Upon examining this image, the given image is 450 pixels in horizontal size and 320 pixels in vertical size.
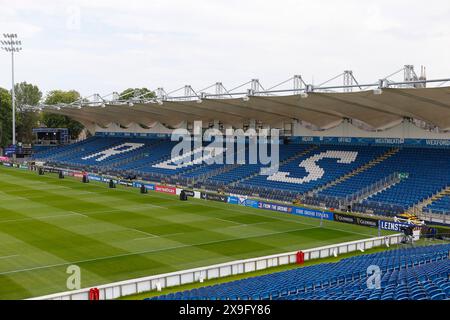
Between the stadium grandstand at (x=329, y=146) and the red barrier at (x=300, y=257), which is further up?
the stadium grandstand at (x=329, y=146)

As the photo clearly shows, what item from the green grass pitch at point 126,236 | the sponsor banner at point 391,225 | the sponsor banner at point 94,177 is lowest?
the green grass pitch at point 126,236

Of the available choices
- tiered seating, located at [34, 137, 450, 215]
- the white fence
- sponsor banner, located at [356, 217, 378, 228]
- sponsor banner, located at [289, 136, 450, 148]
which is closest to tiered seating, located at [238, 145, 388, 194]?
tiered seating, located at [34, 137, 450, 215]

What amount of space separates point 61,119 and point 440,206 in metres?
91.8

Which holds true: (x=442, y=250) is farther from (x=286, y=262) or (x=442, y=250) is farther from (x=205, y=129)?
(x=205, y=129)

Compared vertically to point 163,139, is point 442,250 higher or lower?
lower

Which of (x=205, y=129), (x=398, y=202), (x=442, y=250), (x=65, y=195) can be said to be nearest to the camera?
(x=442, y=250)

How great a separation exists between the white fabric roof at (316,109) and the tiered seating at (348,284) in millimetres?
18421

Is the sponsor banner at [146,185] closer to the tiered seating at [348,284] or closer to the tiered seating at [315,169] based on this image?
the tiered seating at [315,169]

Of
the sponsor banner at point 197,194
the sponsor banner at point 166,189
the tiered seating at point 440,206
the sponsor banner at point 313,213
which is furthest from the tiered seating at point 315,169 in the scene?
the tiered seating at point 440,206

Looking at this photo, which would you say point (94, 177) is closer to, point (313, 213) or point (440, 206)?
point (313, 213)

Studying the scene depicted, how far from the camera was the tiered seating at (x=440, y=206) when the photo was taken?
32856 mm

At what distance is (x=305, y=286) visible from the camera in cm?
1535
